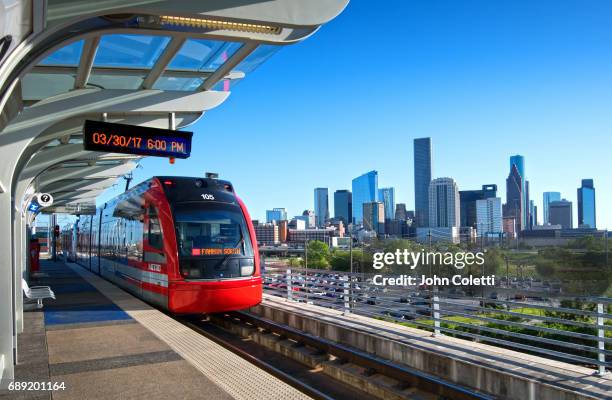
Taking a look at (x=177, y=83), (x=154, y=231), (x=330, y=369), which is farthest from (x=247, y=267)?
(x=177, y=83)

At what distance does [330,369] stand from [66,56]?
255 inches

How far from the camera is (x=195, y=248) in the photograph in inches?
447

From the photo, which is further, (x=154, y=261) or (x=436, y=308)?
(x=154, y=261)

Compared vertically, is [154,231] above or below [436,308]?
above

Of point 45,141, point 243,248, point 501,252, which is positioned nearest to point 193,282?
point 243,248

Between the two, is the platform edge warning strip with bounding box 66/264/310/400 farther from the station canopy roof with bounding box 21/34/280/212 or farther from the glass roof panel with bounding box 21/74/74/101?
the glass roof panel with bounding box 21/74/74/101

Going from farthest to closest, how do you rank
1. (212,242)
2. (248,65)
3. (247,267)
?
(247,267) < (212,242) < (248,65)

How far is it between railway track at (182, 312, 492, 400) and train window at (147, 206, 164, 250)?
248 centimetres

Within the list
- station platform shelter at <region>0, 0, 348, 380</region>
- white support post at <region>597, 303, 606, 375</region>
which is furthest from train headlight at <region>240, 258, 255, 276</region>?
white support post at <region>597, 303, 606, 375</region>

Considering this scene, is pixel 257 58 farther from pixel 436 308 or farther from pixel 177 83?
pixel 436 308

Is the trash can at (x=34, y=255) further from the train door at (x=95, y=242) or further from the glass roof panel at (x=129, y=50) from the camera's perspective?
the glass roof panel at (x=129, y=50)

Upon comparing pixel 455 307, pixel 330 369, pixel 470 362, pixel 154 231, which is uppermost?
pixel 154 231

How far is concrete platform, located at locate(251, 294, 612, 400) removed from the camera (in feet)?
20.9

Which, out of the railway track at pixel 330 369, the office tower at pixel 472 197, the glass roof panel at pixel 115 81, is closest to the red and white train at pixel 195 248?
the railway track at pixel 330 369
